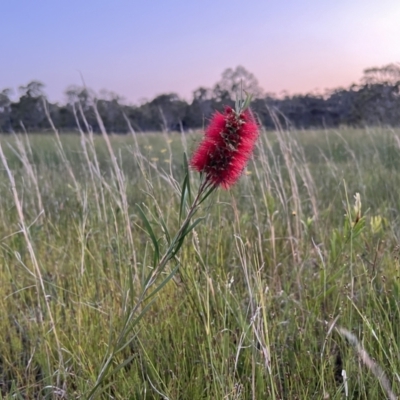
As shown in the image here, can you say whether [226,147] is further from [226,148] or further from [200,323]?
[200,323]

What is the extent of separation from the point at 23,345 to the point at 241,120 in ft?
3.87

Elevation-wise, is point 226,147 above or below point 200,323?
above

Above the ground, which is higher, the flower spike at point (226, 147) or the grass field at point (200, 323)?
the flower spike at point (226, 147)

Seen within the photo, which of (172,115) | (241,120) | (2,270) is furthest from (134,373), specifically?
(172,115)

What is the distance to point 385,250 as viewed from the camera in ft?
6.41

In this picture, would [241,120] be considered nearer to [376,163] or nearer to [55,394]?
[55,394]

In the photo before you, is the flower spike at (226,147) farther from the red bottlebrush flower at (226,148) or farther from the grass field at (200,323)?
the grass field at (200,323)

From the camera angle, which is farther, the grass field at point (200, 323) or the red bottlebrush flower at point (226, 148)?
the grass field at point (200, 323)

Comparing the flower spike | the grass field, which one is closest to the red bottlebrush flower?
the flower spike

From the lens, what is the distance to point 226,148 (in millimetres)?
759

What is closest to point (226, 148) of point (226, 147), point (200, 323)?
point (226, 147)

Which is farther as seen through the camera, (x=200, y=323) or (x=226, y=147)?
(x=200, y=323)

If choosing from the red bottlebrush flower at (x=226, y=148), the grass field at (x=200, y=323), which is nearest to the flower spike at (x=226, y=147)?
the red bottlebrush flower at (x=226, y=148)

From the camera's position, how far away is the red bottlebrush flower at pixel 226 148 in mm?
763
